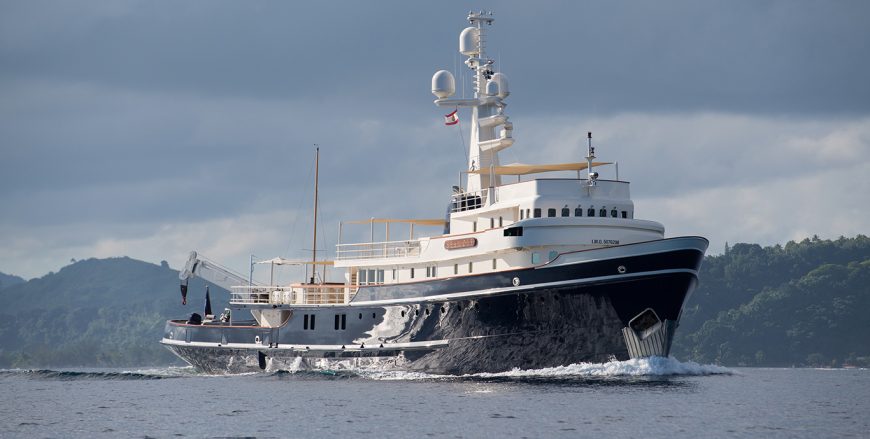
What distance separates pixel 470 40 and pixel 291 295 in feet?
48.4

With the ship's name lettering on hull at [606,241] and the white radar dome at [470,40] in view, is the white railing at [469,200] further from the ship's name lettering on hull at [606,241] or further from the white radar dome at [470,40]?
the white radar dome at [470,40]

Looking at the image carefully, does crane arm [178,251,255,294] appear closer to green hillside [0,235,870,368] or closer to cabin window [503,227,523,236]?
cabin window [503,227,523,236]

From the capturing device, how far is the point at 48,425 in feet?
136

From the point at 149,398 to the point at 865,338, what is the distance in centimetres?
8975

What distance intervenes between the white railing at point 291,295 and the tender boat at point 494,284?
99mm

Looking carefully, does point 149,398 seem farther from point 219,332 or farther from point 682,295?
point 682,295

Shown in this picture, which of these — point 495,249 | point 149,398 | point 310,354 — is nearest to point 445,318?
point 495,249

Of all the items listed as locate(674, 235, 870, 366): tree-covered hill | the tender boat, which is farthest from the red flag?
locate(674, 235, 870, 366): tree-covered hill

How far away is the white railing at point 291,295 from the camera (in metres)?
58.4

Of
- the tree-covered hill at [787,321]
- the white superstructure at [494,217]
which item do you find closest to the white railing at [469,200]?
the white superstructure at [494,217]

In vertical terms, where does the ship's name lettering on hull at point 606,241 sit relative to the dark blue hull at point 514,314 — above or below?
above

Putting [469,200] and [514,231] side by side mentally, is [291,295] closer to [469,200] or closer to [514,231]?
[469,200]

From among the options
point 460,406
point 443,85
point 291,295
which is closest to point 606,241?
point 460,406

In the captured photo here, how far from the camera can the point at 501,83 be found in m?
58.1
